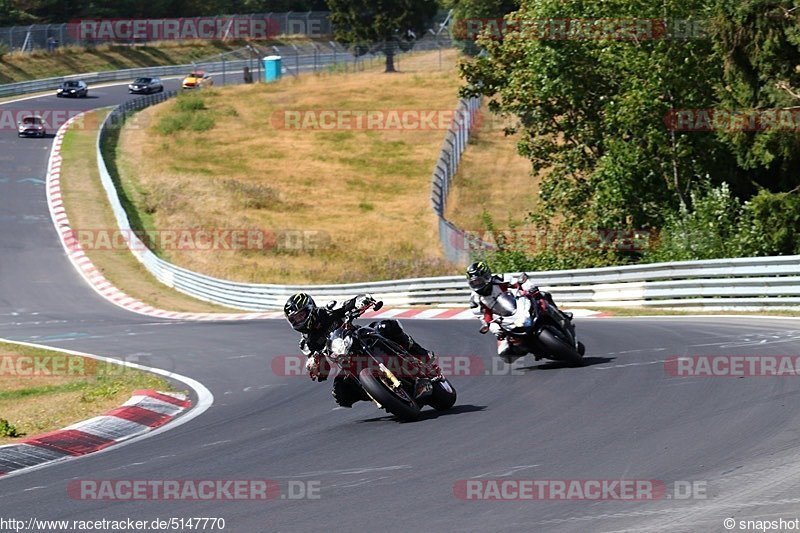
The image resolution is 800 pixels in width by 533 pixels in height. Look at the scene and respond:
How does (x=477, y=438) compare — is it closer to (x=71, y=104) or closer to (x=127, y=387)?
(x=127, y=387)

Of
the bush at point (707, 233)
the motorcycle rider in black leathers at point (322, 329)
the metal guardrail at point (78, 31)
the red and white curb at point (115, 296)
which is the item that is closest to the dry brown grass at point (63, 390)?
the motorcycle rider in black leathers at point (322, 329)

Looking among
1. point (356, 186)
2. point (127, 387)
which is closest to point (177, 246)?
point (356, 186)

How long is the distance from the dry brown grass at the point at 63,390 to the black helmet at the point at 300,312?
322cm

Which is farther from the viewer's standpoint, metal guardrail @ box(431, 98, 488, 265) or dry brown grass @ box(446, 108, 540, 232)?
dry brown grass @ box(446, 108, 540, 232)

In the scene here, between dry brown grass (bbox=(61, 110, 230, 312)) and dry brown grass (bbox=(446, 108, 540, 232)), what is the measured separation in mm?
13498

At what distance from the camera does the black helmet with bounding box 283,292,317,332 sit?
33.7 feet

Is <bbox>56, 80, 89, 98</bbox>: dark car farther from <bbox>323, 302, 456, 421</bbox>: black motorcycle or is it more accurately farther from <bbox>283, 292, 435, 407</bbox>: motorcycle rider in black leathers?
<bbox>323, 302, 456, 421</bbox>: black motorcycle

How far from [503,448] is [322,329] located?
2393 mm

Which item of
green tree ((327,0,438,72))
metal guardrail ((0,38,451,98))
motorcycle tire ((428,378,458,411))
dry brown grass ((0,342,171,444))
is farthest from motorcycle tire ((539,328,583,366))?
green tree ((327,0,438,72))

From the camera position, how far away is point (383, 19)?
90875mm

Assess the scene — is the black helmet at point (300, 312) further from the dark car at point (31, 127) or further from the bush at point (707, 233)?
the dark car at point (31, 127)

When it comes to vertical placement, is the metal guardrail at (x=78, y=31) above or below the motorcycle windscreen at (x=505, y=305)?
above

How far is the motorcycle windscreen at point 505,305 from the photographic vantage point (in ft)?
42.2

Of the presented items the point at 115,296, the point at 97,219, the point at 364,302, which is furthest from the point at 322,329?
the point at 97,219
